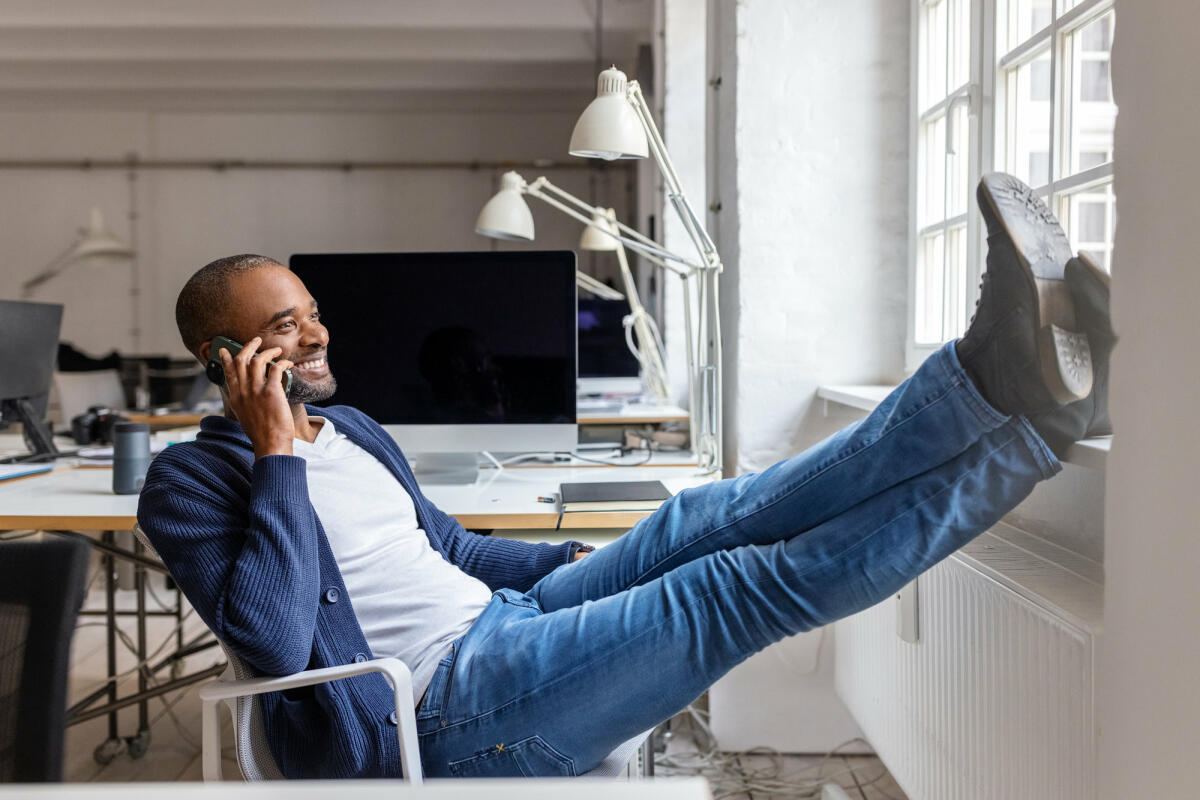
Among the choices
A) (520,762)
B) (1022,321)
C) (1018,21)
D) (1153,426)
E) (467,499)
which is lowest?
(520,762)

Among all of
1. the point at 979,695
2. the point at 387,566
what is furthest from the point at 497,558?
the point at 979,695

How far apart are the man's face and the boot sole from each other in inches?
39.2

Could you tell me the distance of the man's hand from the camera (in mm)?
1313

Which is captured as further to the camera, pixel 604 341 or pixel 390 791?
pixel 604 341

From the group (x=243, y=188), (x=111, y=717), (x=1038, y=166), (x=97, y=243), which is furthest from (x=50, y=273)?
(x=1038, y=166)

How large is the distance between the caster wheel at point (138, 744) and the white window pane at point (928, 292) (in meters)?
2.21

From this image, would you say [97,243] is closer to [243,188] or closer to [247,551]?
[243,188]

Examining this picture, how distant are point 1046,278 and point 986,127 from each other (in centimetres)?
94

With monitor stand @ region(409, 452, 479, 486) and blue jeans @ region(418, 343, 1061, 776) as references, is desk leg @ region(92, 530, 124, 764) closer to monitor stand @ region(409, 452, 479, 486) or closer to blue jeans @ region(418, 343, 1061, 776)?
monitor stand @ region(409, 452, 479, 486)

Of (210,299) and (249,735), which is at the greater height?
(210,299)

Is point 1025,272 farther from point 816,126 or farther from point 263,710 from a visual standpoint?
point 816,126

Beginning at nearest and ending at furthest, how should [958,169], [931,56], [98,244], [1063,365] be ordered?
[1063,365] → [958,169] → [931,56] → [98,244]

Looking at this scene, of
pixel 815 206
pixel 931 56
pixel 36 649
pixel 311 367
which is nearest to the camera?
pixel 36 649

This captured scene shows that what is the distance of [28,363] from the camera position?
A: 8.14 ft
